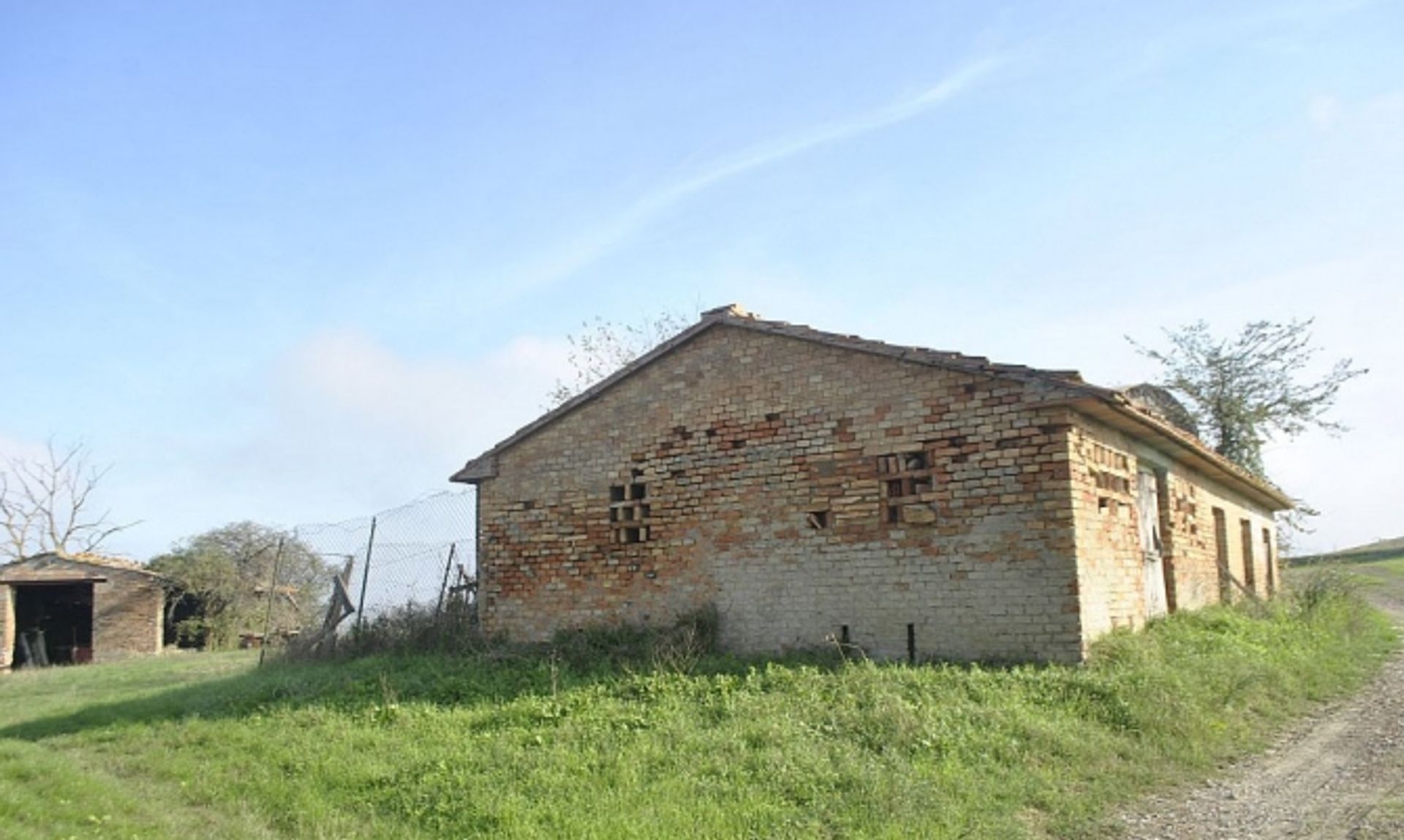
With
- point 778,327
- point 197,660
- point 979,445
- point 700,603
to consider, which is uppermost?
point 778,327

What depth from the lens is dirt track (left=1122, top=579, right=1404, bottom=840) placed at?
6.03m

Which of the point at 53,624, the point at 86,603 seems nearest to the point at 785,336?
the point at 86,603

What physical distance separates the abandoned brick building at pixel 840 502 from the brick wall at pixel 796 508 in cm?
2

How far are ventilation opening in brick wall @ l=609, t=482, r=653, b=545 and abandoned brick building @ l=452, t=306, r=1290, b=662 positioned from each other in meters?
0.03

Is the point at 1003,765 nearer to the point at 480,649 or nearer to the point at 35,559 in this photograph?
the point at 480,649

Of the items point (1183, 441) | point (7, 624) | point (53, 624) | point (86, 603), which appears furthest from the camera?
point (53, 624)

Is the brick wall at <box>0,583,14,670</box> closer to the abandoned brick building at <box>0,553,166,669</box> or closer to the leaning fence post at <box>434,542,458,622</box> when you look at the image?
the abandoned brick building at <box>0,553,166,669</box>

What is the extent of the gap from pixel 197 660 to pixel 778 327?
16.0 m

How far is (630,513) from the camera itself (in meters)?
12.9

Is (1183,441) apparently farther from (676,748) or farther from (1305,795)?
(676,748)

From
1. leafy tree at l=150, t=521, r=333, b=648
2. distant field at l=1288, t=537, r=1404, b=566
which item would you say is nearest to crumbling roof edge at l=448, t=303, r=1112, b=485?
leafy tree at l=150, t=521, r=333, b=648

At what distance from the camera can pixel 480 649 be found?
13242 millimetres

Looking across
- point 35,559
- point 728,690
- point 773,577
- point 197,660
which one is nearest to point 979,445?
point 773,577

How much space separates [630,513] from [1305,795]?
318 inches
